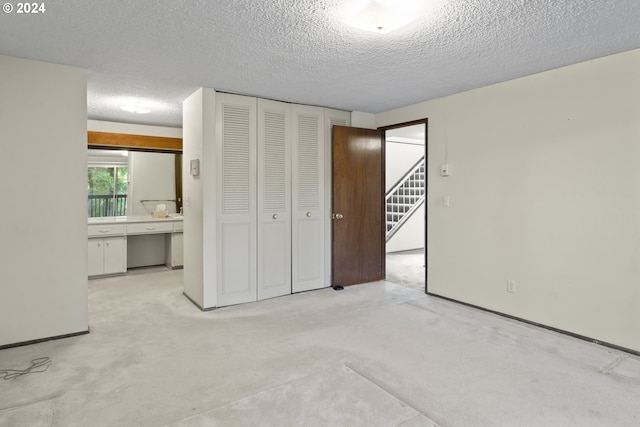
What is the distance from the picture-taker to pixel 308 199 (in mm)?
4785

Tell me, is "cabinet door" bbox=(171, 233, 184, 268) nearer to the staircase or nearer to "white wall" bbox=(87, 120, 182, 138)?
"white wall" bbox=(87, 120, 182, 138)

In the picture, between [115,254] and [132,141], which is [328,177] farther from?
[115,254]

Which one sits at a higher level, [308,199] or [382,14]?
[382,14]

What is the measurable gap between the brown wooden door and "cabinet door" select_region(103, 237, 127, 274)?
312 cm

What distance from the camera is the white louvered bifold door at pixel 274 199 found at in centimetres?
438

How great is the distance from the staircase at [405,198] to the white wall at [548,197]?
3624mm

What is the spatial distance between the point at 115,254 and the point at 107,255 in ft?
0.34

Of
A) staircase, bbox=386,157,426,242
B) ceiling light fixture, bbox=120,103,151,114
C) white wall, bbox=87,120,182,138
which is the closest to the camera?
ceiling light fixture, bbox=120,103,151,114

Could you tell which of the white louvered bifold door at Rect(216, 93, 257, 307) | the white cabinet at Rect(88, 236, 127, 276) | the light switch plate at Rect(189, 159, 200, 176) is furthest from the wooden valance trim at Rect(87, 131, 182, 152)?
the white louvered bifold door at Rect(216, 93, 257, 307)

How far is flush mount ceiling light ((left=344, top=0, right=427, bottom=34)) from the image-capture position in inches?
86.2

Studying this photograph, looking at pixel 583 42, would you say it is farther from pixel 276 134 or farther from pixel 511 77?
pixel 276 134

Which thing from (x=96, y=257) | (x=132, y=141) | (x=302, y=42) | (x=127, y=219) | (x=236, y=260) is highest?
(x=302, y=42)

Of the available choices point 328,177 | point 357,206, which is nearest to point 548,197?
point 357,206

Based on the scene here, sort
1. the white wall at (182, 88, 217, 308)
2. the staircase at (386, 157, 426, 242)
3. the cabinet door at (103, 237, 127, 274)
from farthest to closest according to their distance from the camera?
the staircase at (386, 157, 426, 242) < the cabinet door at (103, 237, 127, 274) < the white wall at (182, 88, 217, 308)
